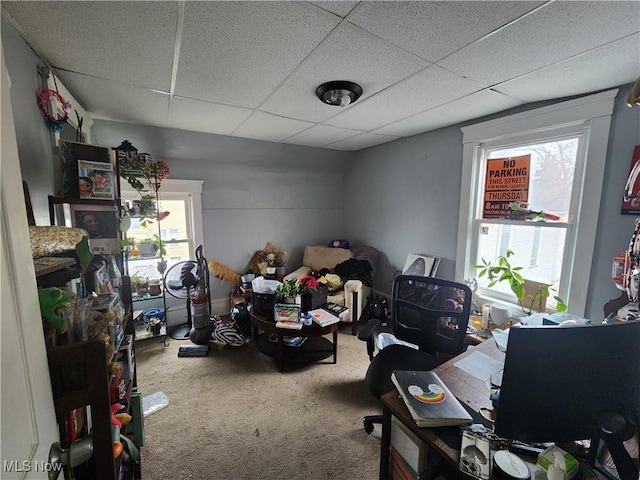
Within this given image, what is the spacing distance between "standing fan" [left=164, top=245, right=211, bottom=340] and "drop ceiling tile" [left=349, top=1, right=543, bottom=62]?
2.57 metres

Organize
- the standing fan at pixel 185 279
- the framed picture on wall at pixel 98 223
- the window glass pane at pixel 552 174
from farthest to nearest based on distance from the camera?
the standing fan at pixel 185 279 → the window glass pane at pixel 552 174 → the framed picture on wall at pixel 98 223

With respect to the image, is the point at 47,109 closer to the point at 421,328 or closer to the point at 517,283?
the point at 421,328

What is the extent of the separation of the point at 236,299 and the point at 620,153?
376 centimetres

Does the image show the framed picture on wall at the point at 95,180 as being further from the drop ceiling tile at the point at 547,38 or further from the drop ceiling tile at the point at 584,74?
the drop ceiling tile at the point at 584,74

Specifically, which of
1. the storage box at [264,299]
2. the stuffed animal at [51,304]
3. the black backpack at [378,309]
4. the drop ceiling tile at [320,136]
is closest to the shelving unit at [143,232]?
the storage box at [264,299]

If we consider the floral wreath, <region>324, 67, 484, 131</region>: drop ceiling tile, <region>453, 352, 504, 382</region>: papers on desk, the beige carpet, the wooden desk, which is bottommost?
the beige carpet

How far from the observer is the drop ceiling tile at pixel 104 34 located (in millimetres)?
1129

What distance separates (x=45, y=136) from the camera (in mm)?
1528

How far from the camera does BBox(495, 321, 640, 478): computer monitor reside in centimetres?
72

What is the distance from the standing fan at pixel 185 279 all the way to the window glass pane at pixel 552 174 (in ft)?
10.6

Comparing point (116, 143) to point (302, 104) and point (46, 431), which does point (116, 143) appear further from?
point (46, 431)

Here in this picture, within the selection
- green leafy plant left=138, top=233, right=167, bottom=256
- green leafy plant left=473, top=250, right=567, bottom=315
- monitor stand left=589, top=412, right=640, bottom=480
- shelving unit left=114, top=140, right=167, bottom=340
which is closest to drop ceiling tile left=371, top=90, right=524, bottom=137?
green leafy plant left=473, top=250, right=567, bottom=315

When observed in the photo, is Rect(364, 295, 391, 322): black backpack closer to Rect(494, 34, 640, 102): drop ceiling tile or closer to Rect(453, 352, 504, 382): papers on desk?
Rect(453, 352, 504, 382): papers on desk

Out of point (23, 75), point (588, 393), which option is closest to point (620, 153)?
point (588, 393)
